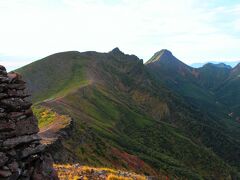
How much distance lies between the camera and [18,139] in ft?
80.3

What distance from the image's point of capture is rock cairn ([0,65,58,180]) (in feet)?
77.3

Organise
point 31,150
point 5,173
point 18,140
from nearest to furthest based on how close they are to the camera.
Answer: point 5,173
point 18,140
point 31,150

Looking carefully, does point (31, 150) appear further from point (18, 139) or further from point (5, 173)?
point (5, 173)

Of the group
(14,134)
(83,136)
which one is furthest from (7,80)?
(83,136)

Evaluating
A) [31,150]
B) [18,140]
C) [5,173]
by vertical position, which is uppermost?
[18,140]

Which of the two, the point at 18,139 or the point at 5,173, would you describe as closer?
the point at 5,173

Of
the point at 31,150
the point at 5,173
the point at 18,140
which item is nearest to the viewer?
the point at 5,173

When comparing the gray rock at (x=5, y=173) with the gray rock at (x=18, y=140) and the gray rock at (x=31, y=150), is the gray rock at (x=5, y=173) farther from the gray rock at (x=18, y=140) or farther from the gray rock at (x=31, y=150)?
the gray rock at (x=31, y=150)

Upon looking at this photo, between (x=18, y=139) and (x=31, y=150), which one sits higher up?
(x=18, y=139)

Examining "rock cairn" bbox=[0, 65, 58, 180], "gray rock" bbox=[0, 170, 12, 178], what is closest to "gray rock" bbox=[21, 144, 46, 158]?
"rock cairn" bbox=[0, 65, 58, 180]

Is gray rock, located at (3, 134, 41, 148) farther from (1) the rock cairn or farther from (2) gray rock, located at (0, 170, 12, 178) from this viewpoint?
(2) gray rock, located at (0, 170, 12, 178)

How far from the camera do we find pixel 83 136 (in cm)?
11500

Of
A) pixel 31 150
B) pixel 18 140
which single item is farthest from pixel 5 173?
pixel 31 150

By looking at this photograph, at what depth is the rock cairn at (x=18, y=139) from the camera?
23.5m
